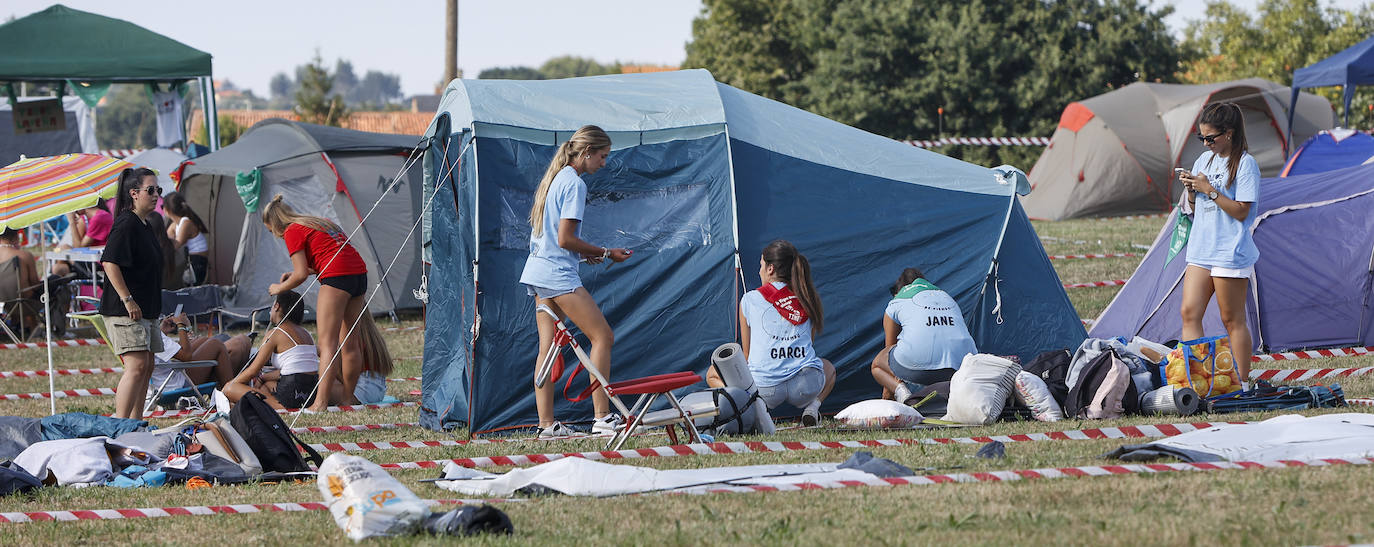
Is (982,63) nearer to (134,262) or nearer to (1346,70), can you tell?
(1346,70)

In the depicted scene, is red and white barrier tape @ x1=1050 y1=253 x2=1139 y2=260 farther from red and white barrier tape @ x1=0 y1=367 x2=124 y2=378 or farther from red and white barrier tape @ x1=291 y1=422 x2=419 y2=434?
red and white barrier tape @ x1=0 y1=367 x2=124 y2=378

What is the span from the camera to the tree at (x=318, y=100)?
173 ft

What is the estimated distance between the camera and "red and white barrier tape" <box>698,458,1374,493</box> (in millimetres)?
5078

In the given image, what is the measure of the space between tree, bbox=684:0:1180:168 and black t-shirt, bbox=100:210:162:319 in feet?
78.1

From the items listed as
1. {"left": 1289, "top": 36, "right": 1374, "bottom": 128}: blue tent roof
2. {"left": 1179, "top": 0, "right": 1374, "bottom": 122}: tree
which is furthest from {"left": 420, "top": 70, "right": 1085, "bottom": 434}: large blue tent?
{"left": 1179, "top": 0, "right": 1374, "bottom": 122}: tree

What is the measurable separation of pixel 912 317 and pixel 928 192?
101cm

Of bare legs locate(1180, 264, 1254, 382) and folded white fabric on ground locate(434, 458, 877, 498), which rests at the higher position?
bare legs locate(1180, 264, 1254, 382)

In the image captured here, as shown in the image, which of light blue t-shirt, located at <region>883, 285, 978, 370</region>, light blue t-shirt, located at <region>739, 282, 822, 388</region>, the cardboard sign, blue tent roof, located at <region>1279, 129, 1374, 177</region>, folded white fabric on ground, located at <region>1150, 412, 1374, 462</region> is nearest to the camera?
folded white fabric on ground, located at <region>1150, 412, 1374, 462</region>

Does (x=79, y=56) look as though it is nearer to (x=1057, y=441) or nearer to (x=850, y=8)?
(x=1057, y=441)

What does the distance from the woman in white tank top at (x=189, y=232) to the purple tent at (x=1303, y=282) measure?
30.0ft

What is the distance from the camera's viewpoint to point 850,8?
33.0 m

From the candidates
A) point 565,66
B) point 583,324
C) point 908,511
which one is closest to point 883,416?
point 583,324

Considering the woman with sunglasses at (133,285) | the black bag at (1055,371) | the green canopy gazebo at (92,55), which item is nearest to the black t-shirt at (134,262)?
the woman with sunglasses at (133,285)

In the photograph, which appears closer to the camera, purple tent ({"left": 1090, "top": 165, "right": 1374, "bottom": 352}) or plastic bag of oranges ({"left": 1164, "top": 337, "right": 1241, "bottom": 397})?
plastic bag of oranges ({"left": 1164, "top": 337, "right": 1241, "bottom": 397})
